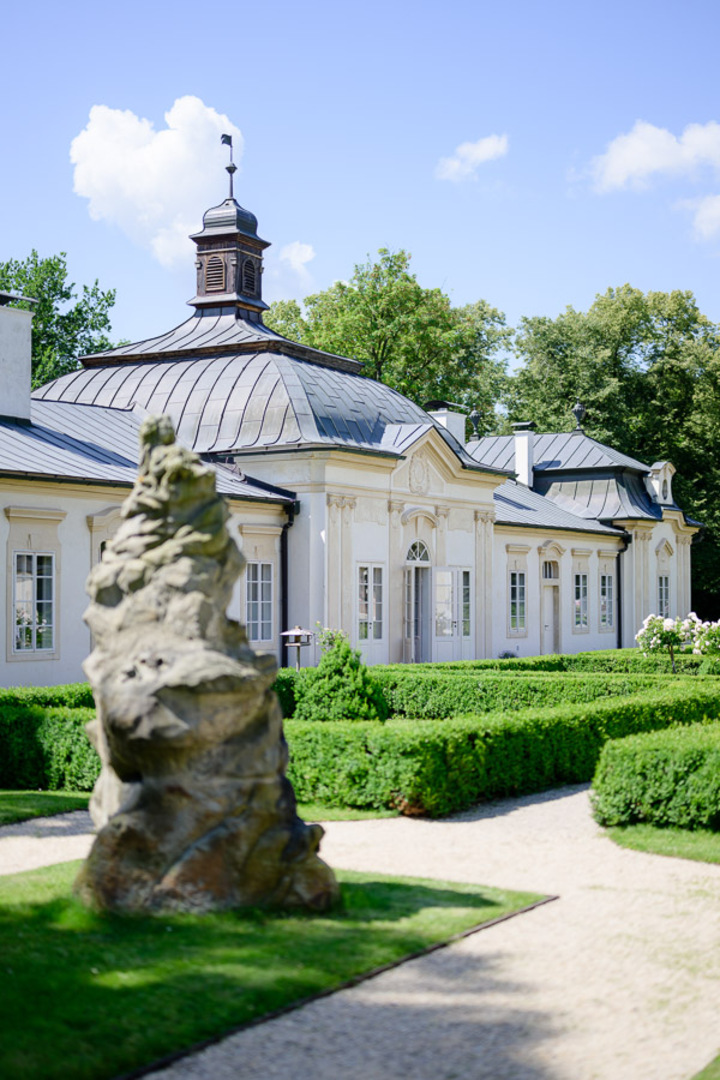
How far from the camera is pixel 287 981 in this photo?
618 cm

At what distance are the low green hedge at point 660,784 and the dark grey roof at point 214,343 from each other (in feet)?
55.6

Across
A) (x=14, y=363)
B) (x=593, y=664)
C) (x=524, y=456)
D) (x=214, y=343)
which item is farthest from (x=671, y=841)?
(x=524, y=456)

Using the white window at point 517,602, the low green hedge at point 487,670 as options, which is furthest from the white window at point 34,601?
the white window at point 517,602

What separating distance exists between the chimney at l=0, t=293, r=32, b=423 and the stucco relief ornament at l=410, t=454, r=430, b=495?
845 cm

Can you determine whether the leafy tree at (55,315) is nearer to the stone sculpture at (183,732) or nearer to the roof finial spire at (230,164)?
the roof finial spire at (230,164)

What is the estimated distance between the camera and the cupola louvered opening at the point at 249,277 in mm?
30031

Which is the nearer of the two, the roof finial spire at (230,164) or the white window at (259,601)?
the white window at (259,601)

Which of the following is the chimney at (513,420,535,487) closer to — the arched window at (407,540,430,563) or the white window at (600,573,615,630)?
the white window at (600,573,615,630)

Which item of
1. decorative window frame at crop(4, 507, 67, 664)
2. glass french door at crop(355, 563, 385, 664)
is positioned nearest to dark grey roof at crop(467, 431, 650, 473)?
glass french door at crop(355, 563, 385, 664)

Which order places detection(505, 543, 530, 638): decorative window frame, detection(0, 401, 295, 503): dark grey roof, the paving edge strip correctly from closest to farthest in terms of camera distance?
the paving edge strip
detection(0, 401, 295, 503): dark grey roof
detection(505, 543, 530, 638): decorative window frame

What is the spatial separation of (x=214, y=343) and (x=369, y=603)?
7.33 metres

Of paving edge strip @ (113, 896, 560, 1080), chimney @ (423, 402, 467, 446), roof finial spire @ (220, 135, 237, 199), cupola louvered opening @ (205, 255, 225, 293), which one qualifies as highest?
roof finial spire @ (220, 135, 237, 199)

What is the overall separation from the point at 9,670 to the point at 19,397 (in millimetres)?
5416

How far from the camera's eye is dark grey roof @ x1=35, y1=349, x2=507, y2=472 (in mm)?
24219
